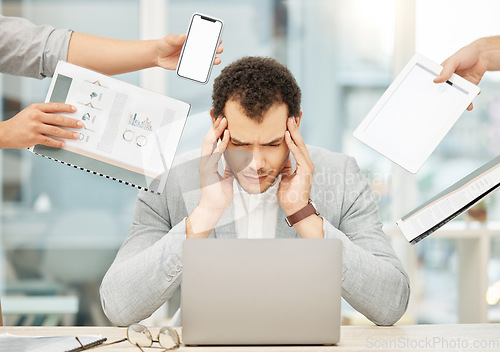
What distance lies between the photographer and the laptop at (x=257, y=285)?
3.10 ft

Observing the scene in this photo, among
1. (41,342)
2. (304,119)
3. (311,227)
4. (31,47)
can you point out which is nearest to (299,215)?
(311,227)

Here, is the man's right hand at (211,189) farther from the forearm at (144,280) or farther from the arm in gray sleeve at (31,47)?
the arm in gray sleeve at (31,47)

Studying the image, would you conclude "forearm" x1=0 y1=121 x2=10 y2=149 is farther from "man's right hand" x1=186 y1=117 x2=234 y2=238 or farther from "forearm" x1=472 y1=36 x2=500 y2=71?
"forearm" x1=472 y1=36 x2=500 y2=71

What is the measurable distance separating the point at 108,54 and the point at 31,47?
8.0 inches

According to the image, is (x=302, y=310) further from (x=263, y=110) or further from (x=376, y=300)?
(x=263, y=110)

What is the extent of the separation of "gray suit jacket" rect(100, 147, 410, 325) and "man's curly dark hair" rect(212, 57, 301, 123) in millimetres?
200

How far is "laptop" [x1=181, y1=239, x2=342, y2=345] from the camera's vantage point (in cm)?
95

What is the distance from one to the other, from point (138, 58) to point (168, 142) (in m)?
0.33

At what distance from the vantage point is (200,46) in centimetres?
129

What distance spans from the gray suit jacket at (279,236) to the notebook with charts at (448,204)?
0.18m

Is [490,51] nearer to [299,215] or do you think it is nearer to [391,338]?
[299,215]

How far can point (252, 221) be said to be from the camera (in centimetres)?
149

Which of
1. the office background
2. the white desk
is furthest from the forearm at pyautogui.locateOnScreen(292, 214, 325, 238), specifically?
the office background

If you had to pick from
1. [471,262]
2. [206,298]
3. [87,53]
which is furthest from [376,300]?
[471,262]
